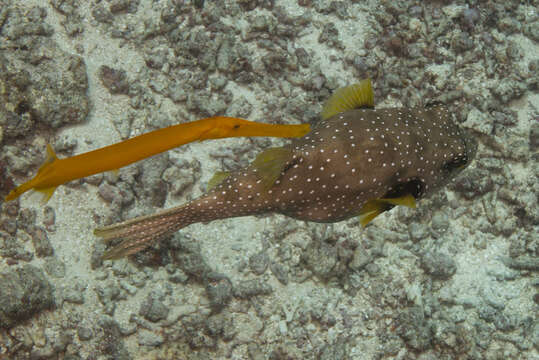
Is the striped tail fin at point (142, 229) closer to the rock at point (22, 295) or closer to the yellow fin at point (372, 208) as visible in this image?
the yellow fin at point (372, 208)

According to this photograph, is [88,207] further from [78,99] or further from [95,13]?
[95,13]

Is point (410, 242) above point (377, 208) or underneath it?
underneath

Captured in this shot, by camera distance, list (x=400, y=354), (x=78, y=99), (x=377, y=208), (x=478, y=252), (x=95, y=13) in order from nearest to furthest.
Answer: (x=377, y=208) < (x=400, y=354) < (x=78, y=99) < (x=478, y=252) < (x=95, y=13)

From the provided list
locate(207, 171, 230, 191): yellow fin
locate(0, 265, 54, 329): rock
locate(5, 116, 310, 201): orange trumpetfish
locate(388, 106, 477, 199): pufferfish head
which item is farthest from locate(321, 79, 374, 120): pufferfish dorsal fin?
locate(0, 265, 54, 329): rock

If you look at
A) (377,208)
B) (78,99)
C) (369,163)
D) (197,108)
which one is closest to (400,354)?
(377,208)

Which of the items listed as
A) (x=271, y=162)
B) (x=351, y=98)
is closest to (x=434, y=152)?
(x=351, y=98)

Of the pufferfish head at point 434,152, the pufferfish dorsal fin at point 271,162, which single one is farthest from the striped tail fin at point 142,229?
the pufferfish head at point 434,152

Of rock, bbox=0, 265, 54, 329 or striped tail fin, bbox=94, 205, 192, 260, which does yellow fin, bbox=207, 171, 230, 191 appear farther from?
rock, bbox=0, 265, 54, 329
